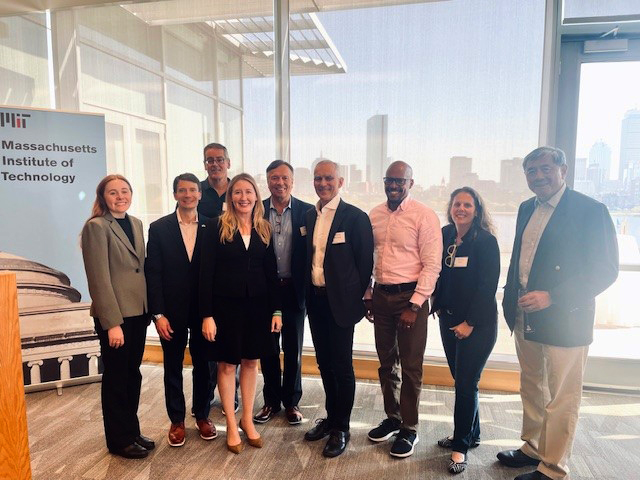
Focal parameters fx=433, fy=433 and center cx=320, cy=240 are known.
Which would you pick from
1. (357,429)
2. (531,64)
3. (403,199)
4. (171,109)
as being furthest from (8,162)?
(531,64)

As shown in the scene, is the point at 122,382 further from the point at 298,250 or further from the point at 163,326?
the point at 298,250

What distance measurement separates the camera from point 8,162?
329cm

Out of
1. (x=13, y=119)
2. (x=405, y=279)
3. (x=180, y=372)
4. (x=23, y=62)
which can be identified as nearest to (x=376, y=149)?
(x=405, y=279)

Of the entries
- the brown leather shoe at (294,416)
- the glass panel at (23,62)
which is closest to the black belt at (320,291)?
the brown leather shoe at (294,416)

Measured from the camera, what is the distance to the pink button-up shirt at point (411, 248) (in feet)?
7.80

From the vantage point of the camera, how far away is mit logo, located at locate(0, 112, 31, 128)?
3.30 m

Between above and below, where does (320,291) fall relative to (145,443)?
above

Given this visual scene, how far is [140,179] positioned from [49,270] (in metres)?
1.10

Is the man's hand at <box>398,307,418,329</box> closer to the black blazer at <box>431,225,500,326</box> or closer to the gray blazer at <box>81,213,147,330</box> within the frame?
the black blazer at <box>431,225,500,326</box>

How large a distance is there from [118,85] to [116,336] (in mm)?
2601

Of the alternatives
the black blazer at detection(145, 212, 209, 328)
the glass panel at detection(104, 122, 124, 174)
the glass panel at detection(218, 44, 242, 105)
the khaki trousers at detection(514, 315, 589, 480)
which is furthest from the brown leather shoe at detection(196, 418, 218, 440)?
the glass panel at detection(218, 44, 242, 105)

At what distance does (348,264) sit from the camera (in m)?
2.43

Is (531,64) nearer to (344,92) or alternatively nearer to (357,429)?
(344,92)

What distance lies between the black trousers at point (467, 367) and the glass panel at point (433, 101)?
1.30 m
